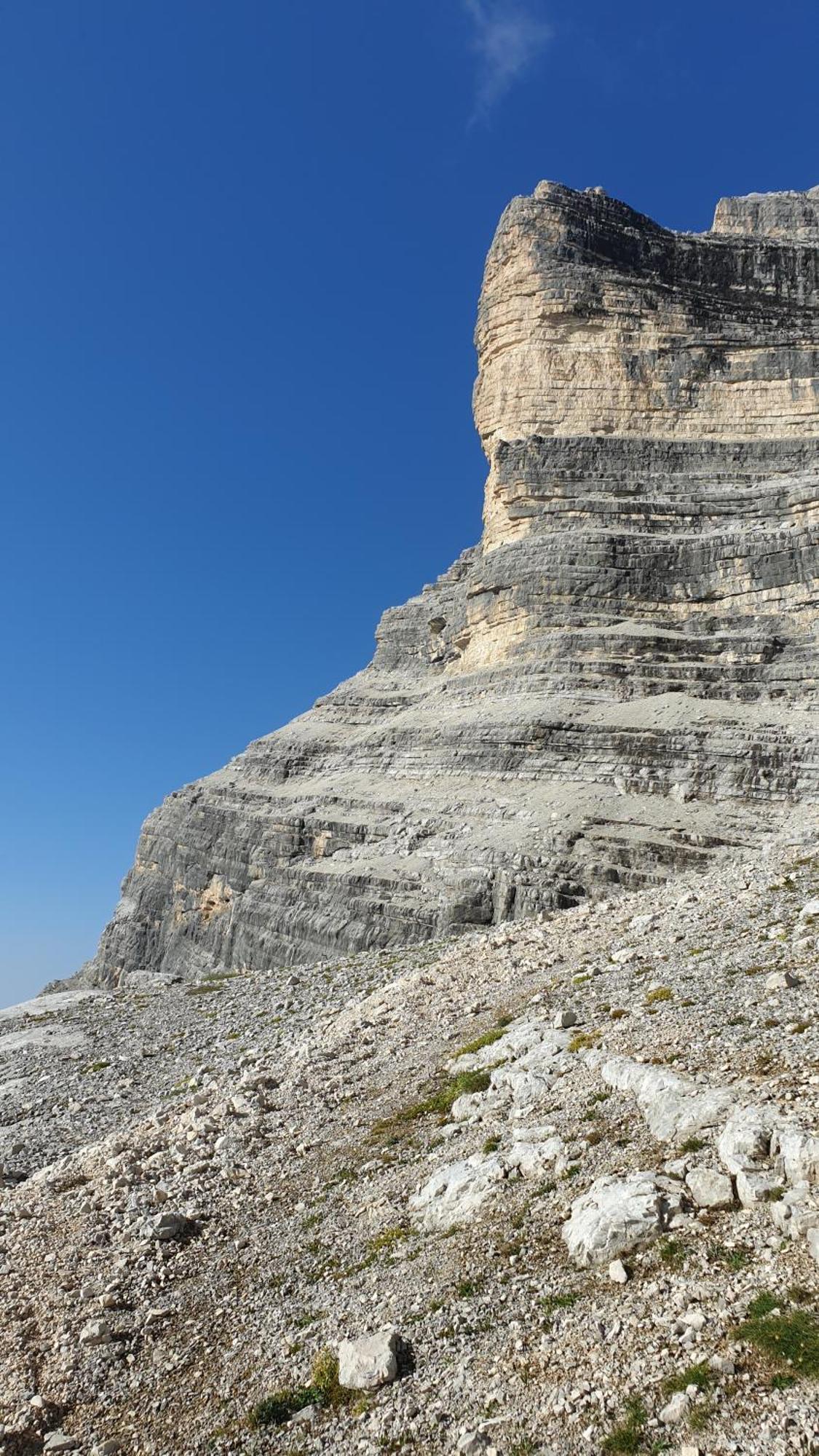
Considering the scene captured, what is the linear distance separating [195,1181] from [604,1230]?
6927 millimetres

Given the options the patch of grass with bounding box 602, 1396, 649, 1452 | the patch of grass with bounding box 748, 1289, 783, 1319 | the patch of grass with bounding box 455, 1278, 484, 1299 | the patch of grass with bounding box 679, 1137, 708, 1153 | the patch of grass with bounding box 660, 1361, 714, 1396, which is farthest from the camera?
the patch of grass with bounding box 679, 1137, 708, 1153

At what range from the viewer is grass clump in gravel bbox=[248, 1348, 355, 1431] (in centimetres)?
692

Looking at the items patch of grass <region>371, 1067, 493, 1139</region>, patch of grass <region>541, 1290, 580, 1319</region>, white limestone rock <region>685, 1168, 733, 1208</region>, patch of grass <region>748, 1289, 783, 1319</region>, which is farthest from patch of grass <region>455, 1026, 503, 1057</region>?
patch of grass <region>748, 1289, 783, 1319</region>

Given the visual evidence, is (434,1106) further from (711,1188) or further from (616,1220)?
(711,1188)

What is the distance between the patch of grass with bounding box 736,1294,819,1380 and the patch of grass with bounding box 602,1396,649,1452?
845 millimetres

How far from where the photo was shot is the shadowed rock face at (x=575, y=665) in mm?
29203

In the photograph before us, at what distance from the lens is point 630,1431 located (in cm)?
538

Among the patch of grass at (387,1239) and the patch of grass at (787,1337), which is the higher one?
the patch of grass at (787,1337)

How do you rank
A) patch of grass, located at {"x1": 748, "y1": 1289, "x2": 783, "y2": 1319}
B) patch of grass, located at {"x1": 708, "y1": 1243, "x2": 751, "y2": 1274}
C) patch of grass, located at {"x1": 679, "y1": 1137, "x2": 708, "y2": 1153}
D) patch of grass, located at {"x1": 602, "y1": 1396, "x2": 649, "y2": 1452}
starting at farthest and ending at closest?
1. patch of grass, located at {"x1": 679, "y1": 1137, "x2": 708, "y2": 1153}
2. patch of grass, located at {"x1": 708, "y1": 1243, "x2": 751, "y2": 1274}
3. patch of grass, located at {"x1": 748, "y1": 1289, "x2": 783, "y2": 1319}
4. patch of grass, located at {"x1": 602, "y1": 1396, "x2": 649, "y2": 1452}

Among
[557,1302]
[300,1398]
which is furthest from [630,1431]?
[300,1398]

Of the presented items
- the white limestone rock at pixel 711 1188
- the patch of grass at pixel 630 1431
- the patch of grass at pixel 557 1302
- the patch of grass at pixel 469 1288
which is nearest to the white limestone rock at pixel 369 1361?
the patch of grass at pixel 469 1288

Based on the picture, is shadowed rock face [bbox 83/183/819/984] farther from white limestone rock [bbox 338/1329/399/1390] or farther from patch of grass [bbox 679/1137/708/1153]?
white limestone rock [bbox 338/1329/399/1390]

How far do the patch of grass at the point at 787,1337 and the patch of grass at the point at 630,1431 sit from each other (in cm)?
84

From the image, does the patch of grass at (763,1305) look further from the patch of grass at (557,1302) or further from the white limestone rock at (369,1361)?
the white limestone rock at (369,1361)
